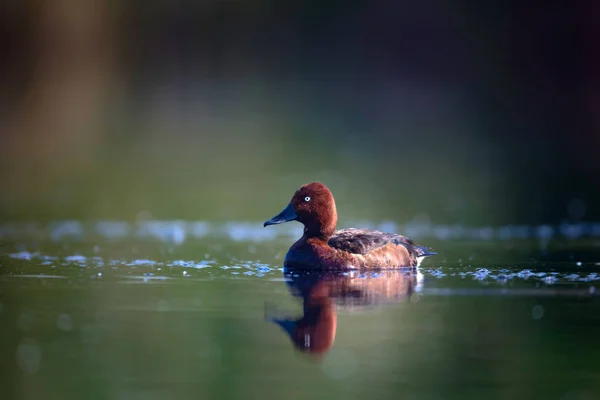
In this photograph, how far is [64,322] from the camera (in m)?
7.22

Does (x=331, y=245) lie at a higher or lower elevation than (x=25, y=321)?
higher

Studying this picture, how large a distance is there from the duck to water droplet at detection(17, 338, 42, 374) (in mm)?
4025

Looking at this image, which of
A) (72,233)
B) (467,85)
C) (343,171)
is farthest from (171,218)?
(467,85)

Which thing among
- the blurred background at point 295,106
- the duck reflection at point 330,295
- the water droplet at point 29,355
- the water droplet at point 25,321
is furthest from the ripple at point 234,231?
the water droplet at point 29,355

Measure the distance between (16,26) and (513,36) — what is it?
1435 cm

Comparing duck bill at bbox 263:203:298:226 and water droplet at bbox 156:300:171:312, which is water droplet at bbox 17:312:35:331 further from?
duck bill at bbox 263:203:298:226

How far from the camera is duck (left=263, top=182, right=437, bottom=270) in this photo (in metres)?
10.2

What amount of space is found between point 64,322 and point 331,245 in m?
3.75

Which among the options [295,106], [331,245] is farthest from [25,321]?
[295,106]

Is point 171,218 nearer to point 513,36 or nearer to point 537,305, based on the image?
point 537,305

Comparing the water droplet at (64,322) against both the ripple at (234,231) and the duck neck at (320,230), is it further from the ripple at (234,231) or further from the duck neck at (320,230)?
the ripple at (234,231)

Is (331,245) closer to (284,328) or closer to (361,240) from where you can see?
(361,240)

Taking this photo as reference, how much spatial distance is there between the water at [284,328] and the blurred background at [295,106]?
666cm

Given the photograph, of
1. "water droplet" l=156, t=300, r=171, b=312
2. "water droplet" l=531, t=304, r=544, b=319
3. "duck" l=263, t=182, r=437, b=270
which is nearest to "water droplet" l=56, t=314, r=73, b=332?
"water droplet" l=156, t=300, r=171, b=312
